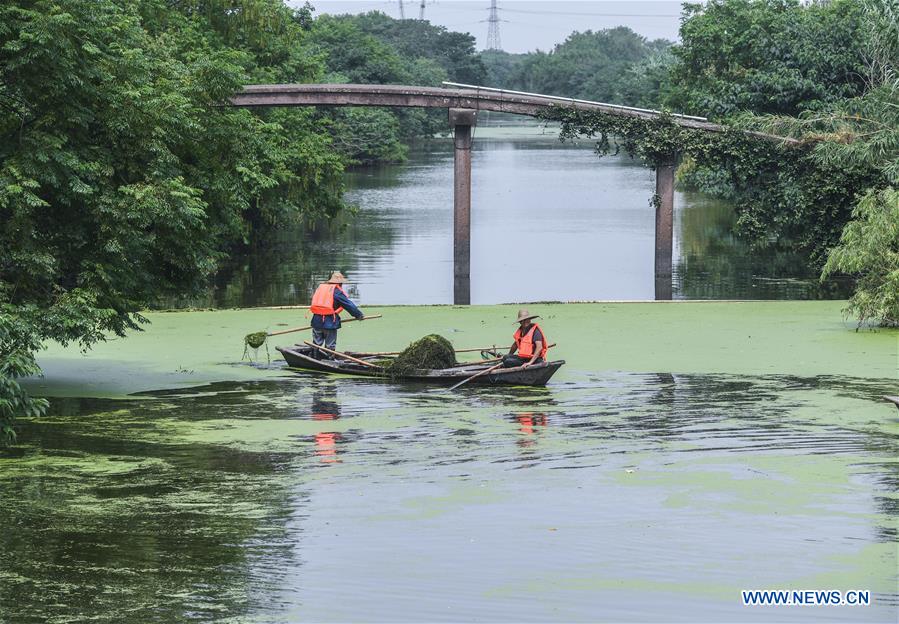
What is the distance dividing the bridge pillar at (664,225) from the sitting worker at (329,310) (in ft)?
43.3

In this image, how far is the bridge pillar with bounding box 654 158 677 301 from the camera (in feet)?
115

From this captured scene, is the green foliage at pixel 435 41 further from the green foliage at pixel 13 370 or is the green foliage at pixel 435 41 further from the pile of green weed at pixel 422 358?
the green foliage at pixel 13 370

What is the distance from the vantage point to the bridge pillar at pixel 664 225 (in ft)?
115

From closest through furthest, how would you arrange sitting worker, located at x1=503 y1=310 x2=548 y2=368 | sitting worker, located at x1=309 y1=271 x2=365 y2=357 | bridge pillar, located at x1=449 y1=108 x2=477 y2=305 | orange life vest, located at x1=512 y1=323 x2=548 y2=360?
sitting worker, located at x1=503 y1=310 x2=548 y2=368 < orange life vest, located at x1=512 y1=323 x2=548 y2=360 < sitting worker, located at x1=309 y1=271 x2=365 y2=357 < bridge pillar, located at x1=449 y1=108 x2=477 y2=305

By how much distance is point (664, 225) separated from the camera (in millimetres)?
35312

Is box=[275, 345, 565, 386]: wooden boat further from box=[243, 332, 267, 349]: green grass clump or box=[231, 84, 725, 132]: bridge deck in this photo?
box=[231, 84, 725, 132]: bridge deck

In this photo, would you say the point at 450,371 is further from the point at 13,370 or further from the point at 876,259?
the point at 876,259

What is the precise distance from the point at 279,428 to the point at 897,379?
9.19 meters

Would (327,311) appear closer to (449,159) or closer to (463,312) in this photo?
(463,312)

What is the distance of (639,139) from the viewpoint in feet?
114

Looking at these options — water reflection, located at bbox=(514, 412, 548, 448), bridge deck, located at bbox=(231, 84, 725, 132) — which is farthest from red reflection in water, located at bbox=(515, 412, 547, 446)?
bridge deck, located at bbox=(231, 84, 725, 132)

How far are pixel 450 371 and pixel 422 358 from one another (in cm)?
53

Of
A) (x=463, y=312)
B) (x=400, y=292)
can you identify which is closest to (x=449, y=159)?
(x=400, y=292)

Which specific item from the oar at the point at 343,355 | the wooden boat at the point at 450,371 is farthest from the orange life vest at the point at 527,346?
the oar at the point at 343,355
